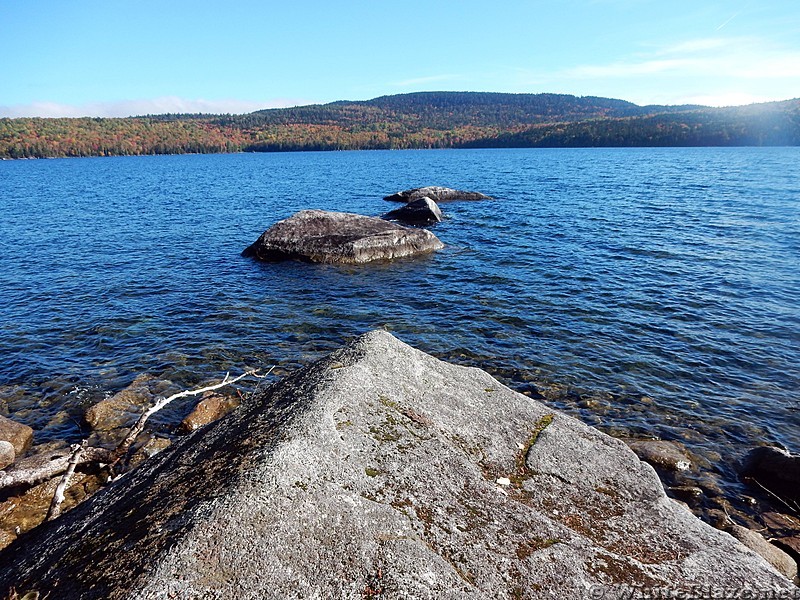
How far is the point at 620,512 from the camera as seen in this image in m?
6.18

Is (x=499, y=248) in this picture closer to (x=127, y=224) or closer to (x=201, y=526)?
(x=201, y=526)

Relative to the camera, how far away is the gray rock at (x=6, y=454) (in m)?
9.90

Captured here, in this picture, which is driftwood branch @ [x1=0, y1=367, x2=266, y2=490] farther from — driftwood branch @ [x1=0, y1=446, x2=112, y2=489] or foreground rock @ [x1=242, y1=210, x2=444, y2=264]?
foreground rock @ [x1=242, y1=210, x2=444, y2=264]

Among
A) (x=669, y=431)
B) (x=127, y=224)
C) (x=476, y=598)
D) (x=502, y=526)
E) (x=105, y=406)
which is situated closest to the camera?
(x=476, y=598)

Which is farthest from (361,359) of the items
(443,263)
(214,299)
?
(443,263)

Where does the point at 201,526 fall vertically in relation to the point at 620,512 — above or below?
above

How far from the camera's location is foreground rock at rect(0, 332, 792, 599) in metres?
4.34

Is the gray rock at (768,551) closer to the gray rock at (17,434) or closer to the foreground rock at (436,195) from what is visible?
the gray rock at (17,434)

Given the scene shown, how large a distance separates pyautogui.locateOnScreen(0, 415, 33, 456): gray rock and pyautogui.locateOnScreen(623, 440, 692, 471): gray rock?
14328mm

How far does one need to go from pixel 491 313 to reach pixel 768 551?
12.5 metres

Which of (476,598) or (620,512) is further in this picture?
(620,512)

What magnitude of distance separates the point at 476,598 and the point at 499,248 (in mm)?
27129

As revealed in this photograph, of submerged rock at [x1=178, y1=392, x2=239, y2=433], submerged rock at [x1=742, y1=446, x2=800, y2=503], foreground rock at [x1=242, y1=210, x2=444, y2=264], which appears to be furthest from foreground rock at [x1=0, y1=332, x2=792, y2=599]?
foreground rock at [x1=242, y1=210, x2=444, y2=264]

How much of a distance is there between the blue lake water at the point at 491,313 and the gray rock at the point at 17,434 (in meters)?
0.35
